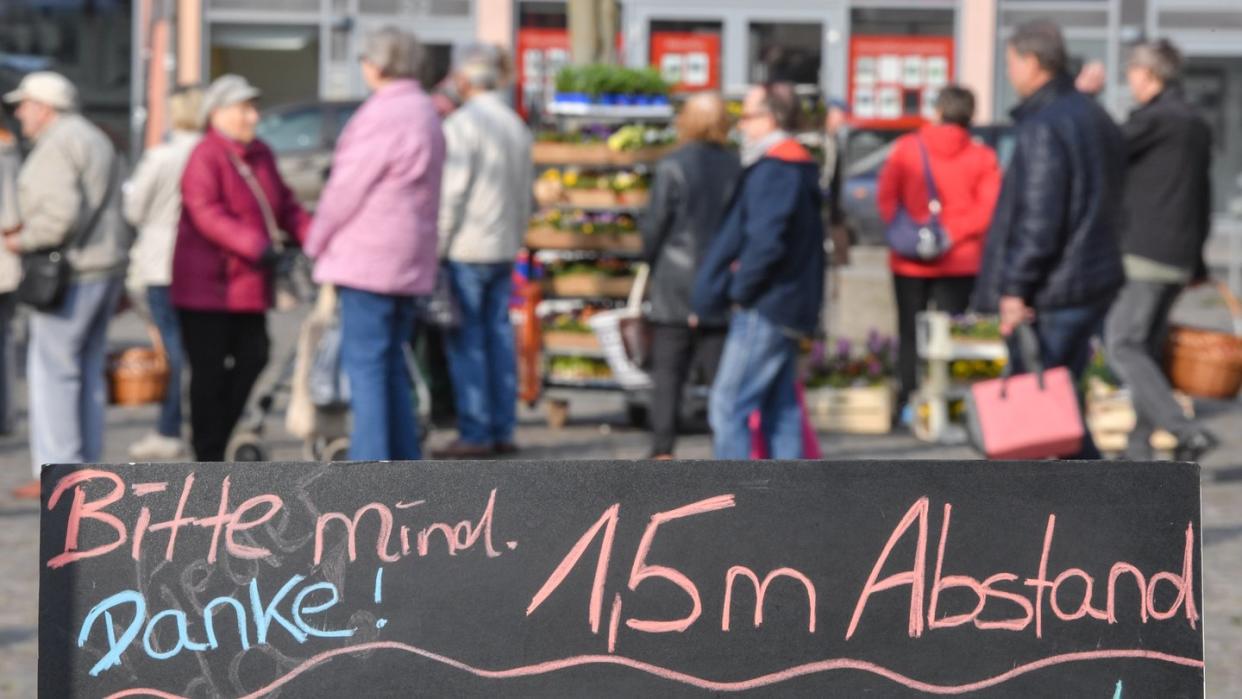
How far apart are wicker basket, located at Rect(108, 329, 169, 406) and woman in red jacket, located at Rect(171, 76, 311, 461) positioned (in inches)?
72.8

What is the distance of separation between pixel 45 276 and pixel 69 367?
41 cm

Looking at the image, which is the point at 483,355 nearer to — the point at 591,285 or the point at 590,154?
the point at 591,285

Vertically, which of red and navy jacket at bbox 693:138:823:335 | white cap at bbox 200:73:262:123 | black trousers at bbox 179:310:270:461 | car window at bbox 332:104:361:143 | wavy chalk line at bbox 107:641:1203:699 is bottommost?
black trousers at bbox 179:310:270:461

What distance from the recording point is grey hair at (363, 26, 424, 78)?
7402 mm

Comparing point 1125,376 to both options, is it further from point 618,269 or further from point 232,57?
point 232,57

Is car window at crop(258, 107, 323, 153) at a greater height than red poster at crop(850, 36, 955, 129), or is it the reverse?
red poster at crop(850, 36, 955, 129)

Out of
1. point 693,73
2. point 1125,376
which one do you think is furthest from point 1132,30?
point 1125,376

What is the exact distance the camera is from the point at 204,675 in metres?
2.78

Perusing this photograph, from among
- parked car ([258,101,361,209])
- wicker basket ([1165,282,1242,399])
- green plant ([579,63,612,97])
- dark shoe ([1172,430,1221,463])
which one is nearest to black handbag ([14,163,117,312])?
green plant ([579,63,612,97])

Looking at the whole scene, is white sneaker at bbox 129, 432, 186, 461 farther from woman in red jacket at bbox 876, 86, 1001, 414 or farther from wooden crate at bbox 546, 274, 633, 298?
woman in red jacket at bbox 876, 86, 1001, 414

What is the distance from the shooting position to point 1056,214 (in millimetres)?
6656

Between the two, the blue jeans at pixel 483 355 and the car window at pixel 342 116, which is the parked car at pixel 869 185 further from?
the blue jeans at pixel 483 355

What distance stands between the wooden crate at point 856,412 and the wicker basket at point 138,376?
10.7 ft

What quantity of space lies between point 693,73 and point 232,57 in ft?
19.7
